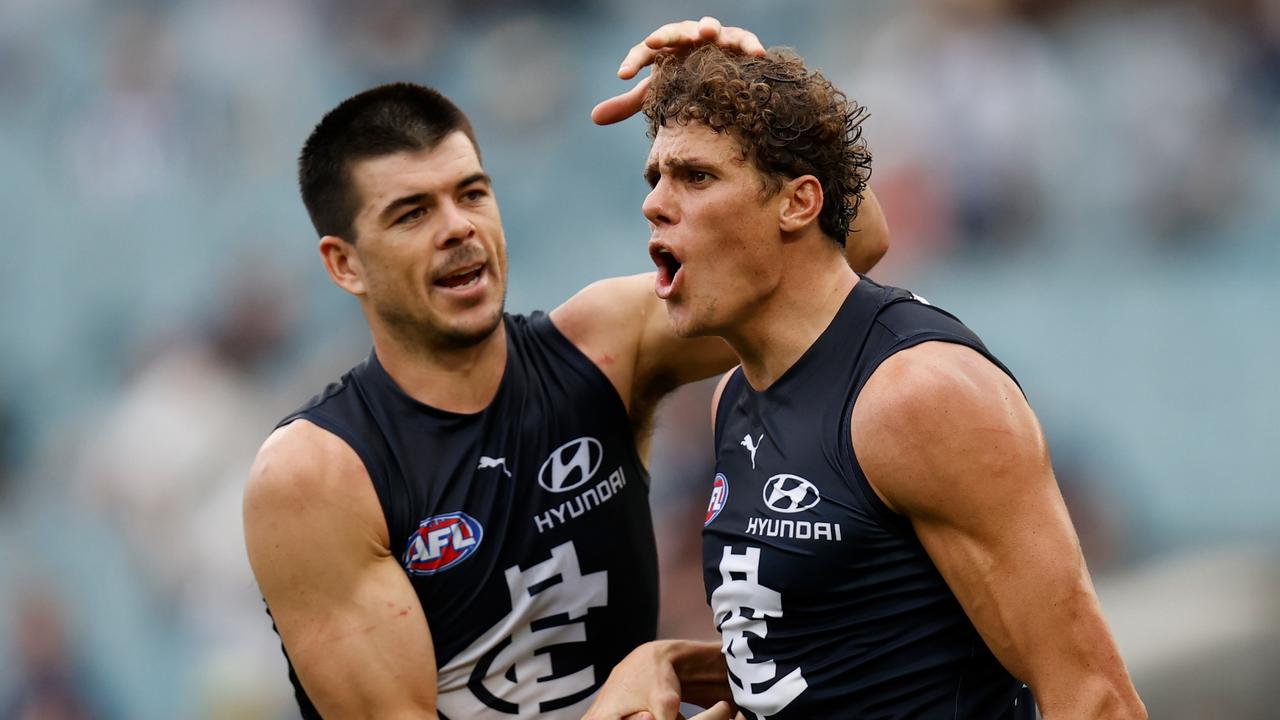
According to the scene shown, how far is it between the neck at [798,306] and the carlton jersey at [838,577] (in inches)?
1.7

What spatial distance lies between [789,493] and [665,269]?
67cm

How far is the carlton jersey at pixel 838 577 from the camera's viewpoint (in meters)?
3.03

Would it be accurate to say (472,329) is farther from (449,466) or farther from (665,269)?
(665,269)

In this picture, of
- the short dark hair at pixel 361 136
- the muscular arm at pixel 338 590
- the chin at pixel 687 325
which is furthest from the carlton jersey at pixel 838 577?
the short dark hair at pixel 361 136

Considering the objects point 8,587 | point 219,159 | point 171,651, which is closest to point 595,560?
point 171,651

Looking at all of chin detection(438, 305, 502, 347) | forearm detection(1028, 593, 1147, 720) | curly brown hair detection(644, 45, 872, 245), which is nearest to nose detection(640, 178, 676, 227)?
curly brown hair detection(644, 45, 872, 245)

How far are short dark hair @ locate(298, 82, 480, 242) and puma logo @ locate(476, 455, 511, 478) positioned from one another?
2.40 feet

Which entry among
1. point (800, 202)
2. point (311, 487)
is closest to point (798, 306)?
point (800, 202)

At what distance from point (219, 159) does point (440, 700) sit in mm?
7389

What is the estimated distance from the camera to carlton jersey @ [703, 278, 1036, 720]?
3.03m

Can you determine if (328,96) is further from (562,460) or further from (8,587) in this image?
(562,460)

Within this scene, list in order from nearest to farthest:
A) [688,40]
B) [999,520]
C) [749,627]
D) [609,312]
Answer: [999,520], [749,627], [688,40], [609,312]

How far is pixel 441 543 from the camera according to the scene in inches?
152

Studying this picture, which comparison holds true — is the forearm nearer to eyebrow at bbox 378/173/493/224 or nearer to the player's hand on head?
the player's hand on head
